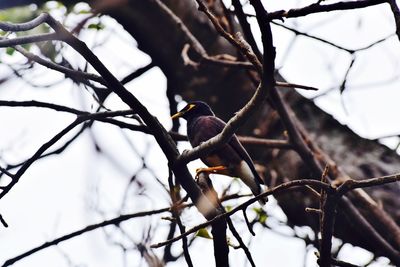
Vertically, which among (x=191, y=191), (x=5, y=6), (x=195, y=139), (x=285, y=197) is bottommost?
(x=191, y=191)

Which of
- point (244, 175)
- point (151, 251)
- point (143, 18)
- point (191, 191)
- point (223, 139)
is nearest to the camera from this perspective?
point (223, 139)

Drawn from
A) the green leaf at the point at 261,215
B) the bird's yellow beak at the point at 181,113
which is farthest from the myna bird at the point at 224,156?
the green leaf at the point at 261,215

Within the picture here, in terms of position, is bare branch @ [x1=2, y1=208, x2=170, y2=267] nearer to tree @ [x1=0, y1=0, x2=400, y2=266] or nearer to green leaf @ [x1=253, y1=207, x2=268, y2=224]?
tree @ [x1=0, y1=0, x2=400, y2=266]

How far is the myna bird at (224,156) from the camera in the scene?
3.08m

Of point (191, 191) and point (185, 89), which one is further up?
point (185, 89)

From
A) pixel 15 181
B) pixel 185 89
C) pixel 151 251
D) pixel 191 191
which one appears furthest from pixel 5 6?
pixel 185 89

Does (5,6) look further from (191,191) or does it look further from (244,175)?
(244,175)

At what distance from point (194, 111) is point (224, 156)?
50cm

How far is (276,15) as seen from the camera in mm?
1391

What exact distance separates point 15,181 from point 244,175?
145 centimetres

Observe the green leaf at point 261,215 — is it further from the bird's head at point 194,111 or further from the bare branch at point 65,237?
the bare branch at point 65,237

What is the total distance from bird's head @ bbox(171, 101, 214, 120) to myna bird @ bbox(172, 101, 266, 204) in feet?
0.20

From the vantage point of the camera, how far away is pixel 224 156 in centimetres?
321

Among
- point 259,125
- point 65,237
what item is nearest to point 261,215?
point 259,125
